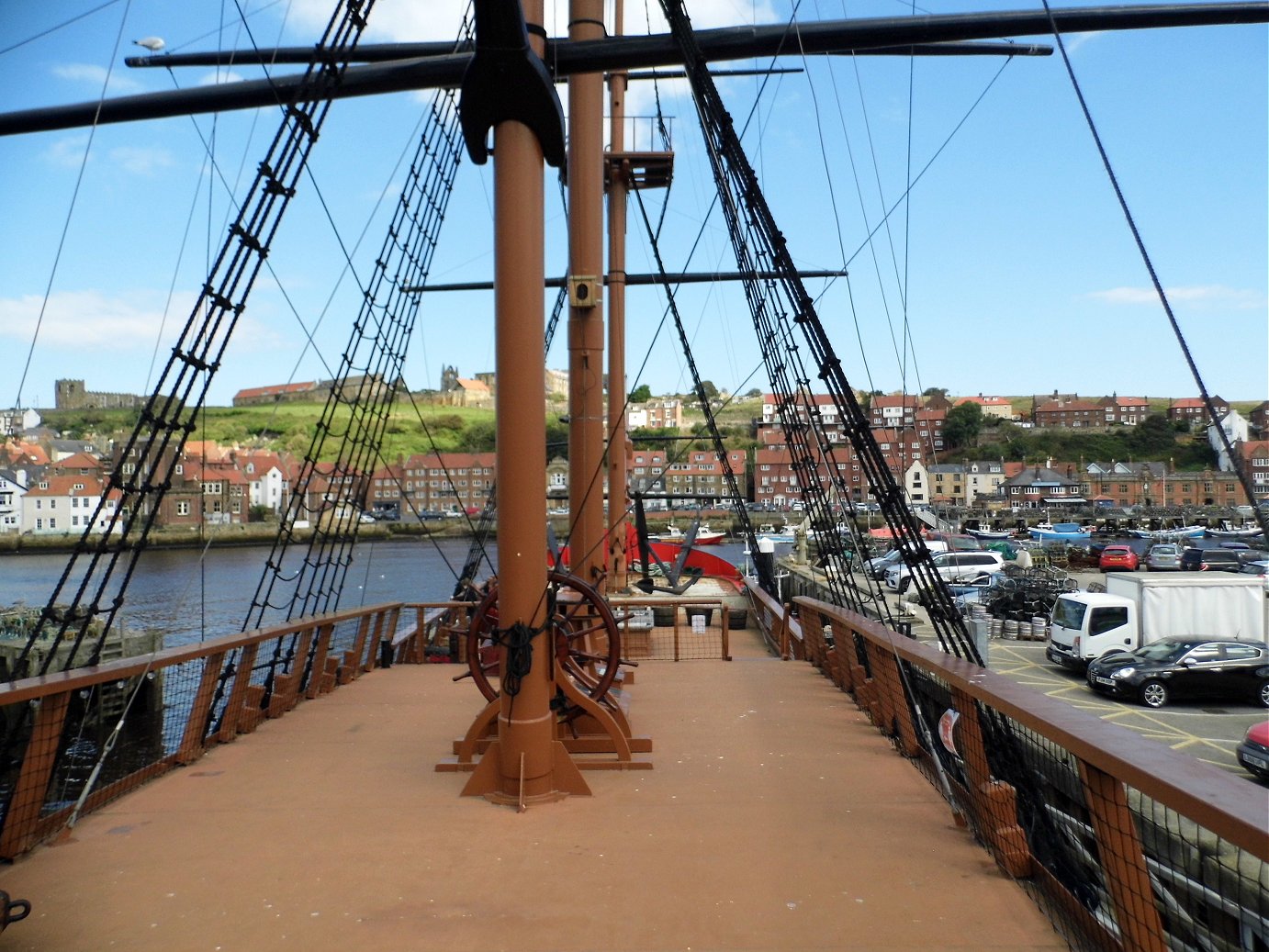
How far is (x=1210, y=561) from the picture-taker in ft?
113

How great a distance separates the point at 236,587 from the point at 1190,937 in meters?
45.3

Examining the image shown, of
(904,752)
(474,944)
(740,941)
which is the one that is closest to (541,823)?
(474,944)

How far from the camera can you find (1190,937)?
600 centimetres

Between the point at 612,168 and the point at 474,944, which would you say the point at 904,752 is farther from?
the point at 612,168

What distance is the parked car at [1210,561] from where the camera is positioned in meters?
32.2

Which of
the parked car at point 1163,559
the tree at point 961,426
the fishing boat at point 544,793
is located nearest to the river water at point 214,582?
the fishing boat at point 544,793

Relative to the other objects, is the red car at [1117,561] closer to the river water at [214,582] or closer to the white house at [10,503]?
the river water at [214,582]

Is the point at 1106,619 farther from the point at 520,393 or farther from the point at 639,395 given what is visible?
the point at 639,395

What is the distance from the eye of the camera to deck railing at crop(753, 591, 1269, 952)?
2039 mm

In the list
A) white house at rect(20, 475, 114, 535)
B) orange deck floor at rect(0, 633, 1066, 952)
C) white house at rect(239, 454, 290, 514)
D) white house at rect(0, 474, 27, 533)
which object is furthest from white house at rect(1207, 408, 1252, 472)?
white house at rect(0, 474, 27, 533)

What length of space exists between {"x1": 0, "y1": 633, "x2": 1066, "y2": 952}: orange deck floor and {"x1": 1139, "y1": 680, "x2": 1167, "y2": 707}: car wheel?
10073 mm

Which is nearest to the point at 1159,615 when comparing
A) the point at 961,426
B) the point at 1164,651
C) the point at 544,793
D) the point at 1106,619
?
the point at 1106,619

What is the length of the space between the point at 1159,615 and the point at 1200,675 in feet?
12.2

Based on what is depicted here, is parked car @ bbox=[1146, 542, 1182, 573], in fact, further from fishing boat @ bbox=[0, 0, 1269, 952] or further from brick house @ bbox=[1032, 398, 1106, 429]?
brick house @ bbox=[1032, 398, 1106, 429]
